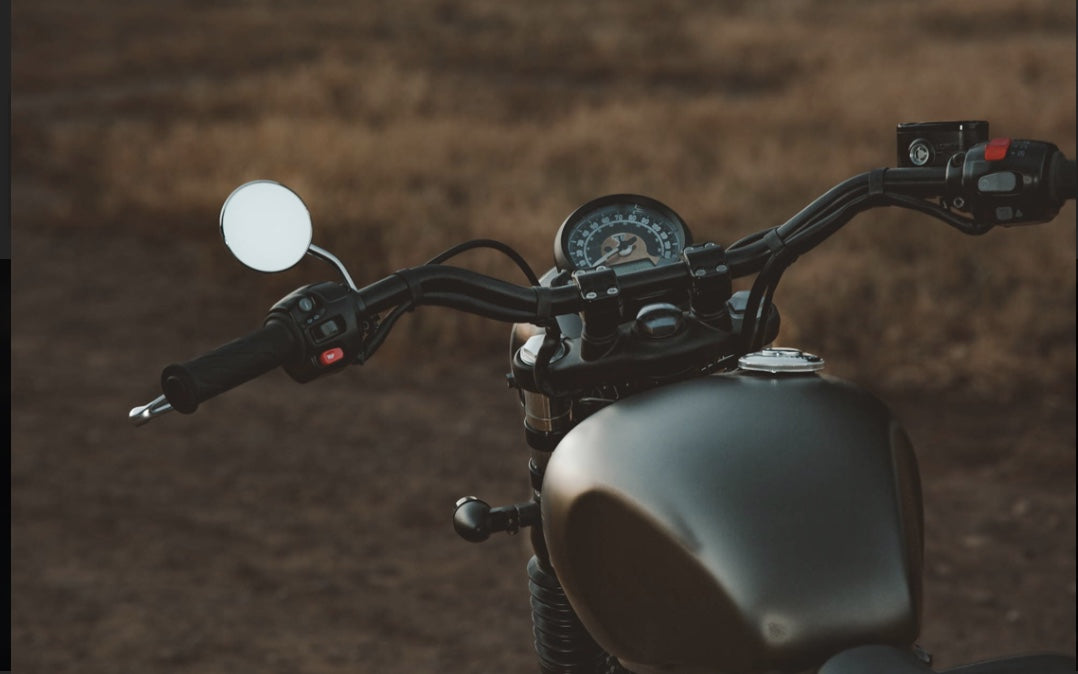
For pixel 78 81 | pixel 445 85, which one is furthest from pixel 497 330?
pixel 78 81

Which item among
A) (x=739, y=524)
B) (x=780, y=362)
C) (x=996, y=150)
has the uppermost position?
(x=996, y=150)

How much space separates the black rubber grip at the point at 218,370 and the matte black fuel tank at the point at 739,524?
374 millimetres

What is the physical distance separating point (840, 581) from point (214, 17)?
2073 cm

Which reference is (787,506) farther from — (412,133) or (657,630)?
(412,133)

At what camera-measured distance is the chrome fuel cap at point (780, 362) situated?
64.1 inches

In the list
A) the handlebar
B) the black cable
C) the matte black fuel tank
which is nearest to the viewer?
the matte black fuel tank

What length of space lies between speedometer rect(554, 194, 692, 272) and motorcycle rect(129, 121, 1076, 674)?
0.07 metres

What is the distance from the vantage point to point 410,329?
7.44 metres

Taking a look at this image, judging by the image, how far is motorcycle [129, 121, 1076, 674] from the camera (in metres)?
1.45

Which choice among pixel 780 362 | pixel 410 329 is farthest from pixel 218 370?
pixel 410 329

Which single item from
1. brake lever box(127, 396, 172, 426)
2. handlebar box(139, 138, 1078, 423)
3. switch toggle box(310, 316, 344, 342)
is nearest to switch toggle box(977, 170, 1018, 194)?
handlebar box(139, 138, 1078, 423)

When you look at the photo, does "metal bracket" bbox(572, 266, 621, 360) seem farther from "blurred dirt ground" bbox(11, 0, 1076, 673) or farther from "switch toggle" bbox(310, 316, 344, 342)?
"blurred dirt ground" bbox(11, 0, 1076, 673)

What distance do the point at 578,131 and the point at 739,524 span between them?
1094cm

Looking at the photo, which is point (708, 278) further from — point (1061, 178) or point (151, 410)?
point (151, 410)
